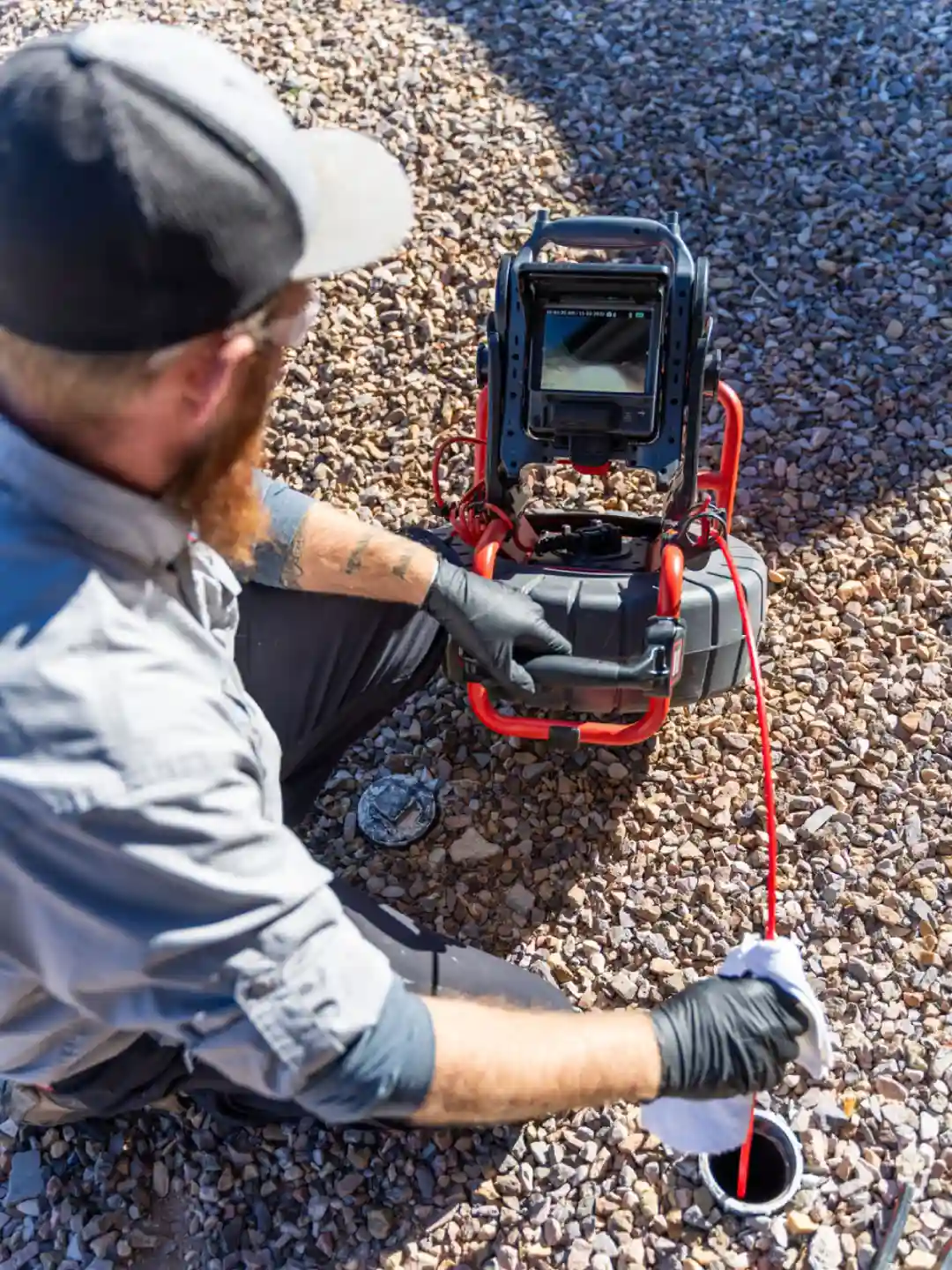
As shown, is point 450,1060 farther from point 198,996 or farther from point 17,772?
point 17,772

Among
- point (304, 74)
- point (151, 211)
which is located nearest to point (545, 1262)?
point (151, 211)

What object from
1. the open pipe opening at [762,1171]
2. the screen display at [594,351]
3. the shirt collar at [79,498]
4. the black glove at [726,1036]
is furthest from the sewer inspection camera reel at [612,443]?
the shirt collar at [79,498]

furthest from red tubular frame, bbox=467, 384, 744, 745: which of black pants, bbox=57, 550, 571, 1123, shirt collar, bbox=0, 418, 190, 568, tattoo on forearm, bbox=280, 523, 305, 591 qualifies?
shirt collar, bbox=0, 418, 190, 568

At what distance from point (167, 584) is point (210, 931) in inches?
17.3

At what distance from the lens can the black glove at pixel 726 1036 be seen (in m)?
1.54

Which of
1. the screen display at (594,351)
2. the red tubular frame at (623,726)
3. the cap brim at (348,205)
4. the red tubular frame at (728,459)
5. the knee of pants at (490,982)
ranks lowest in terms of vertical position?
the knee of pants at (490,982)

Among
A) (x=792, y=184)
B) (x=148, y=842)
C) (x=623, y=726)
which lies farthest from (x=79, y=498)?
(x=792, y=184)

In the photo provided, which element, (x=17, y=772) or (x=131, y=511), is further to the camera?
(x=131, y=511)

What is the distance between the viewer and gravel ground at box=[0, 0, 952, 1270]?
2.01 meters

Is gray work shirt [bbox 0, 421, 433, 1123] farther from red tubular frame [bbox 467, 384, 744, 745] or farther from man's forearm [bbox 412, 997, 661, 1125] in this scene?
red tubular frame [bbox 467, 384, 744, 745]

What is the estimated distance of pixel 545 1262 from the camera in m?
1.95

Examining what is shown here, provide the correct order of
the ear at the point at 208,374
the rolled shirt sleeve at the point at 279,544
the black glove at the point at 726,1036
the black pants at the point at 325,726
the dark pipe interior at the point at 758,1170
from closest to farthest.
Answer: the ear at the point at 208,374
the black glove at the point at 726,1036
the black pants at the point at 325,726
the dark pipe interior at the point at 758,1170
the rolled shirt sleeve at the point at 279,544

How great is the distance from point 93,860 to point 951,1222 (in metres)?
1.69

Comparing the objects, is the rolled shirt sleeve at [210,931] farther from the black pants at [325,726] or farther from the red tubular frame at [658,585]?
the red tubular frame at [658,585]
